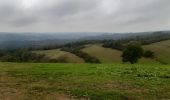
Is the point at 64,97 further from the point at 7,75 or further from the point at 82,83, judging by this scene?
the point at 7,75

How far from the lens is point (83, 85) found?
20.3 metres

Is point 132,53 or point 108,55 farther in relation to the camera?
point 108,55

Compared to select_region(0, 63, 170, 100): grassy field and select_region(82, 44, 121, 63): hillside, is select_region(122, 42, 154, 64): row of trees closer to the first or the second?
select_region(82, 44, 121, 63): hillside

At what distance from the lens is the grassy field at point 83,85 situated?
17.3 metres

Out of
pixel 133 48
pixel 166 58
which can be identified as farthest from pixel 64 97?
pixel 166 58

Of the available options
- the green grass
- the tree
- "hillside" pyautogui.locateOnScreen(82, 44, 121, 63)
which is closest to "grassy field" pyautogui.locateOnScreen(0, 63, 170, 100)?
the tree

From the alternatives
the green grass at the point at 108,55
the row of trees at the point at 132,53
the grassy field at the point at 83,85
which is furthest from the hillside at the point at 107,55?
the grassy field at the point at 83,85

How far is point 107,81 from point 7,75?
8.37 meters

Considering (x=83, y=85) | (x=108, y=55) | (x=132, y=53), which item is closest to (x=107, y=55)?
(x=108, y=55)

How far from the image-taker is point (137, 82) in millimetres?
22078

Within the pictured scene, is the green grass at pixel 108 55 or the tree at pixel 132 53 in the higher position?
the tree at pixel 132 53

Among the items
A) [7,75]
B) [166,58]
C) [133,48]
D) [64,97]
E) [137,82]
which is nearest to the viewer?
[64,97]

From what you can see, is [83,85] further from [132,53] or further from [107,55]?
[107,55]

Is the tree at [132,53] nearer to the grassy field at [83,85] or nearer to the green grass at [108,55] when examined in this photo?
the green grass at [108,55]
